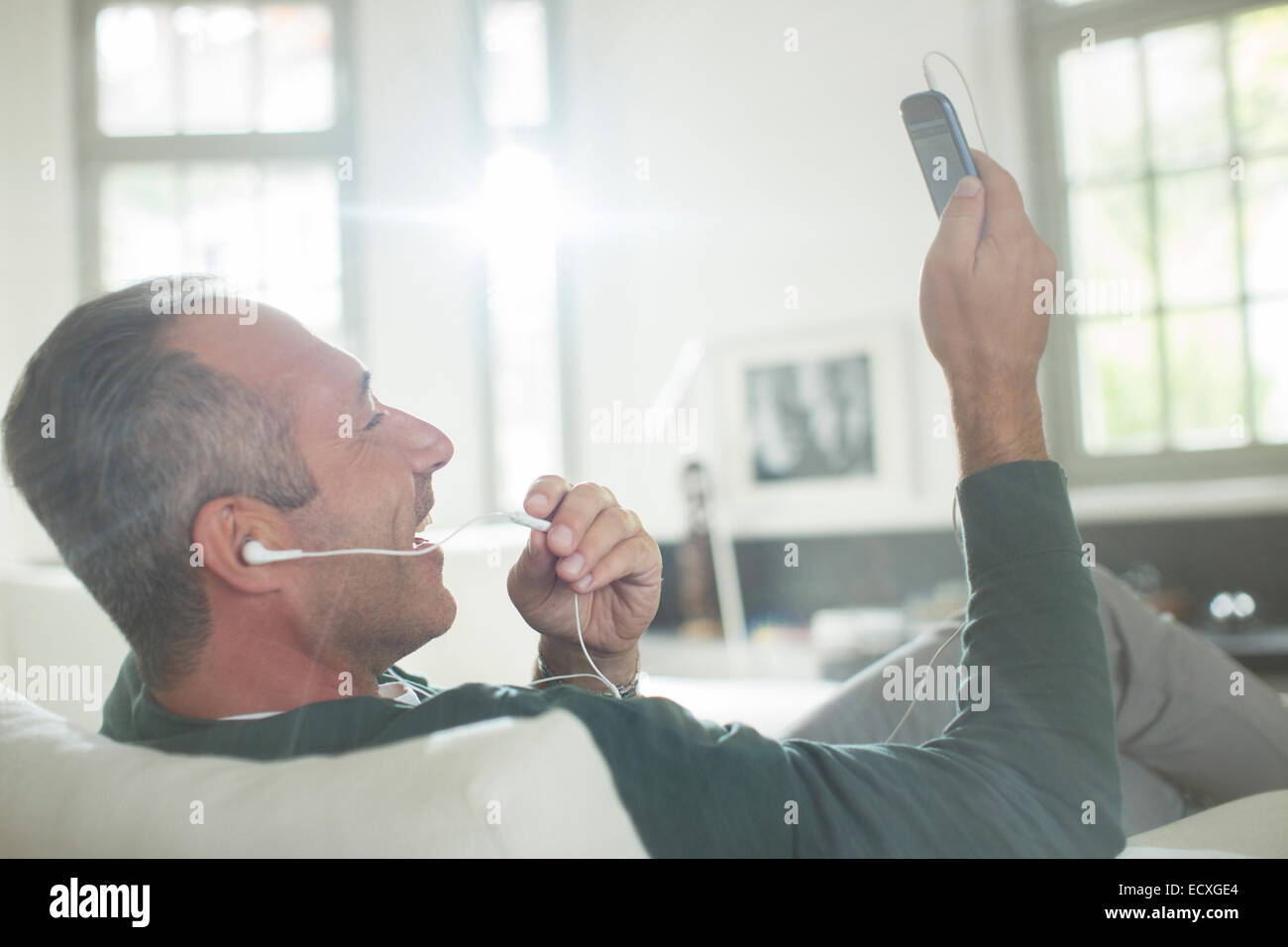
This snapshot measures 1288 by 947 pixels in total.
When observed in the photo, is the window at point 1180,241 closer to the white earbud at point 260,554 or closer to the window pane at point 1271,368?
the window pane at point 1271,368

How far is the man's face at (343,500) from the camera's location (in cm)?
58

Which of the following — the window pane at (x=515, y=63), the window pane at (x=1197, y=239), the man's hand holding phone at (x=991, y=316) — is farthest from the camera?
the window pane at (x=515, y=63)

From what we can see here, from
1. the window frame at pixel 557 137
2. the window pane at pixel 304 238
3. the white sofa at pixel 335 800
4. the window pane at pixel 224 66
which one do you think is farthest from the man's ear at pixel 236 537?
the window frame at pixel 557 137

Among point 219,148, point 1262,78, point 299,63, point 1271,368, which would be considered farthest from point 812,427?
point 299,63

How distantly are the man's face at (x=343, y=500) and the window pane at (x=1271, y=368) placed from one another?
2455mm

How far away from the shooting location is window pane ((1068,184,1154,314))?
98.4 inches

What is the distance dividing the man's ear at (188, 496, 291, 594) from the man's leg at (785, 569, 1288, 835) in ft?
1.64

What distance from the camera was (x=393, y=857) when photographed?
15.4 inches

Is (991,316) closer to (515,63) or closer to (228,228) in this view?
(228,228)

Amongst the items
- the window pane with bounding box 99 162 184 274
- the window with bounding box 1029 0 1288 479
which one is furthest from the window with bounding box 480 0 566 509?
the window with bounding box 1029 0 1288 479

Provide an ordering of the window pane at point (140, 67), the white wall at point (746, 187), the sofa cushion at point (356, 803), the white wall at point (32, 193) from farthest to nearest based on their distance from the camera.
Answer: the white wall at point (746, 187) < the window pane at point (140, 67) < the white wall at point (32, 193) < the sofa cushion at point (356, 803)

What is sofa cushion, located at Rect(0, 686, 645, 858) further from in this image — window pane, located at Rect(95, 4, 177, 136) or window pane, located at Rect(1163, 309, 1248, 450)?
window pane, located at Rect(1163, 309, 1248, 450)
